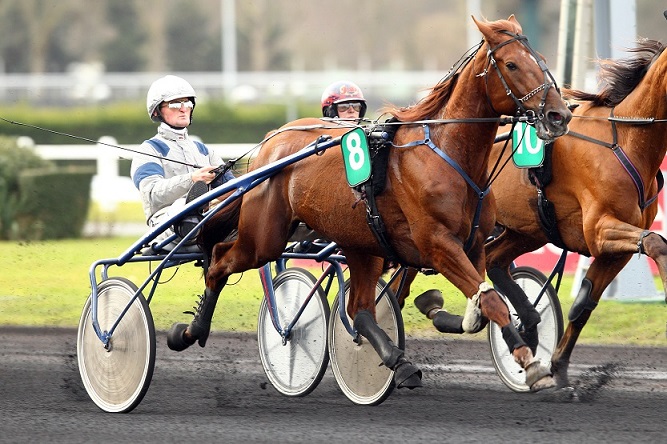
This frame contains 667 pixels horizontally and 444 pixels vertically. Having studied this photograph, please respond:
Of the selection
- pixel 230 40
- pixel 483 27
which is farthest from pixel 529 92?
pixel 230 40

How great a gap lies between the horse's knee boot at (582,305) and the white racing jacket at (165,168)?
79.9 inches

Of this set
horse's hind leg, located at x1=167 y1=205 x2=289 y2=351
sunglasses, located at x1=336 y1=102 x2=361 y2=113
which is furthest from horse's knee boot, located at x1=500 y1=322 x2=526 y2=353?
sunglasses, located at x1=336 y1=102 x2=361 y2=113

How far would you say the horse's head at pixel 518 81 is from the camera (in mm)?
5207

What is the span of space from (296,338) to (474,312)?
61.7 inches

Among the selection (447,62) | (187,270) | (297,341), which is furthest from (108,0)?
(297,341)

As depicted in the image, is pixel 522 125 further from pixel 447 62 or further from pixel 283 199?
pixel 447 62

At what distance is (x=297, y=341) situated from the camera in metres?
6.67

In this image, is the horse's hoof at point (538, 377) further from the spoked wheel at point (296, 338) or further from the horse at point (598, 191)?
the spoked wheel at point (296, 338)

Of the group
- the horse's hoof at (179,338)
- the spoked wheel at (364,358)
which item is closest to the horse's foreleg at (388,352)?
the spoked wheel at (364,358)

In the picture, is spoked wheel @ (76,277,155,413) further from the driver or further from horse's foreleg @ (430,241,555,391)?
horse's foreleg @ (430,241,555,391)

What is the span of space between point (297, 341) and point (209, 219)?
825 mm

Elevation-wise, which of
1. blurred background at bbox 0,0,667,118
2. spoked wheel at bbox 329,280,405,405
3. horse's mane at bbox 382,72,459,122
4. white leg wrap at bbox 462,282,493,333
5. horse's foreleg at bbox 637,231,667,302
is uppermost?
blurred background at bbox 0,0,667,118

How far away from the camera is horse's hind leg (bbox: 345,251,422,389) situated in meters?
5.66

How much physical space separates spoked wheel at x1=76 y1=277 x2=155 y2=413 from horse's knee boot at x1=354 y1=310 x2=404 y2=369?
0.98m
